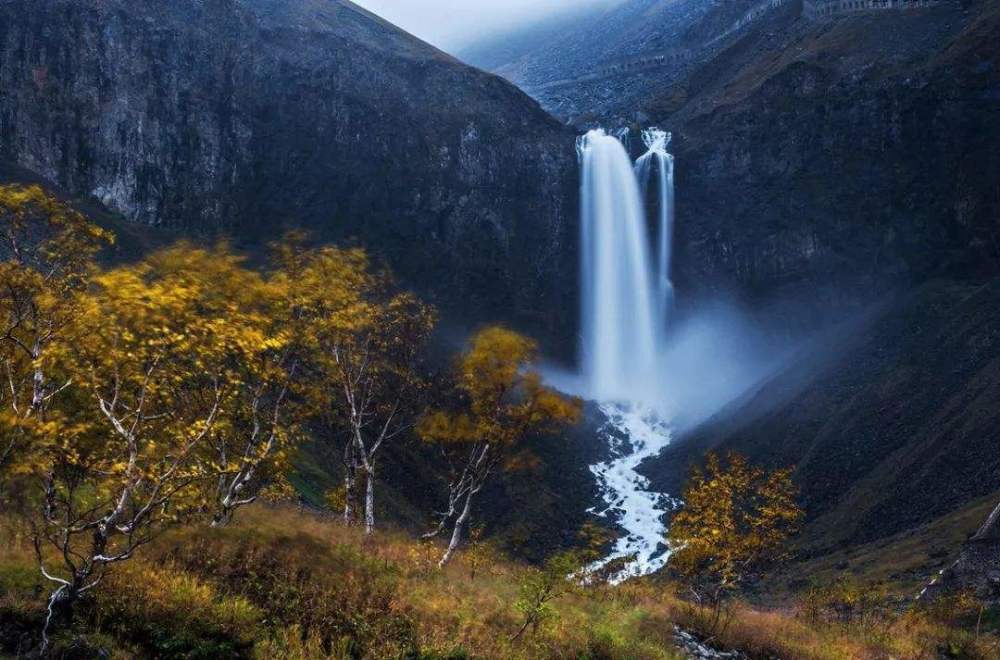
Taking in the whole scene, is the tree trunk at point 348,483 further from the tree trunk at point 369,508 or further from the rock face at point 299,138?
the rock face at point 299,138

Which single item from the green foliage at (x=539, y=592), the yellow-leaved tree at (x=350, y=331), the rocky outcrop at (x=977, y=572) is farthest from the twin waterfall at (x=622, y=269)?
the green foliage at (x=539, y=592)

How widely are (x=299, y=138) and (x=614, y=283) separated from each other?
37.3 meters

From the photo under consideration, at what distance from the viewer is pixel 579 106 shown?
5064 inches

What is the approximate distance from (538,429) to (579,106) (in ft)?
399

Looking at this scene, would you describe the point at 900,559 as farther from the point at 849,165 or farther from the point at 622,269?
the point at 849,165

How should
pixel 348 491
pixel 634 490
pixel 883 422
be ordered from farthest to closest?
pixel 634 490, pixel 883 422, pixel 348 491

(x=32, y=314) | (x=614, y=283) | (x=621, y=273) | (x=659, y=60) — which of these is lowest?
(x=32, y=314)

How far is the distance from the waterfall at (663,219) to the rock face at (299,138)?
879 cm

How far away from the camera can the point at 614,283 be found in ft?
234

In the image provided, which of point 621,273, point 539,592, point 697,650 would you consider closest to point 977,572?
point 697,650

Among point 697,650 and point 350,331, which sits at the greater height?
point 350,331

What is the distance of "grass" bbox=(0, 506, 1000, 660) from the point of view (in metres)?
7.93

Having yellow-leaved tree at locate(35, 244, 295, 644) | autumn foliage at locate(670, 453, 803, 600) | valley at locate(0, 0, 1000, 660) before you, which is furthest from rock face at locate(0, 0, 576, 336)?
yellow-leaved tree at locate(35, 244, 295, 644)

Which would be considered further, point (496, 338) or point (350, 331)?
point (350, 331)
